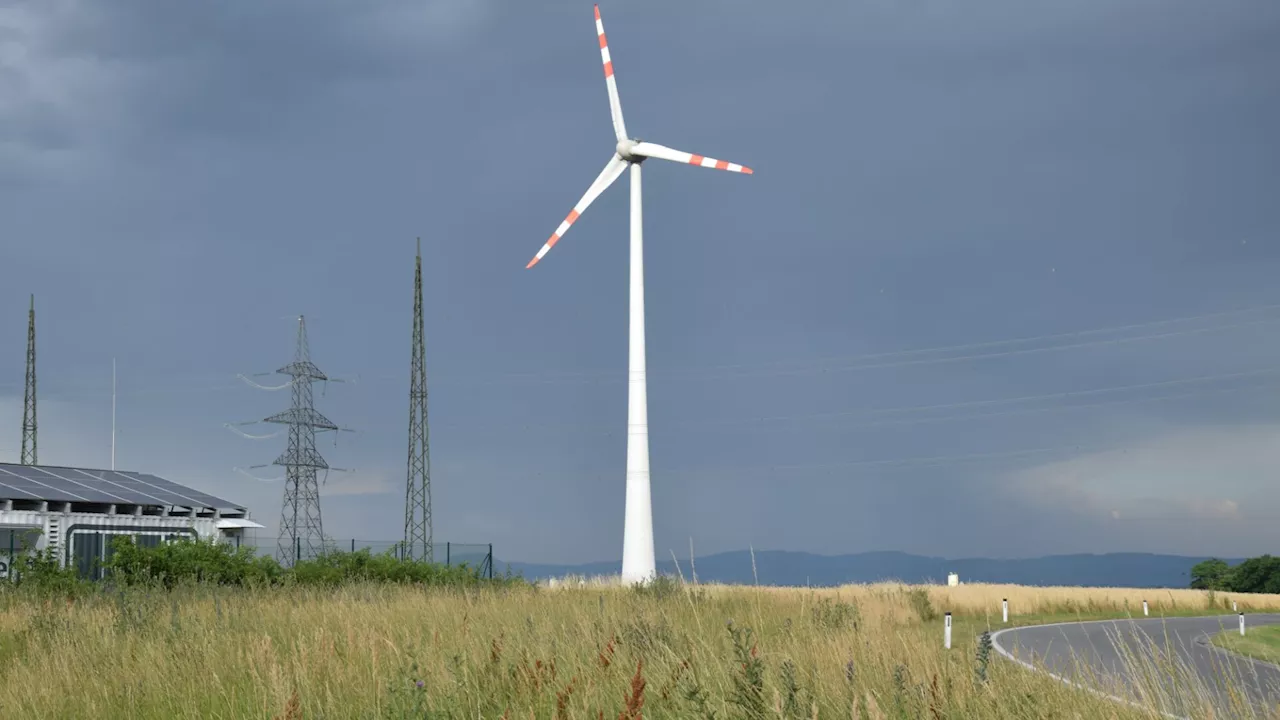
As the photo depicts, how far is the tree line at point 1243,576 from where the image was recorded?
276 ft

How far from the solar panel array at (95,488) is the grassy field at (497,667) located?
88.0 ft

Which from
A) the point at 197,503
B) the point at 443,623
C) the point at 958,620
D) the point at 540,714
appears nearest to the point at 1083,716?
the point at 540,714

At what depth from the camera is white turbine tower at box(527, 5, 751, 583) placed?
3019 centimetres

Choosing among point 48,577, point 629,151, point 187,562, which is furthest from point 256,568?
point 629,151

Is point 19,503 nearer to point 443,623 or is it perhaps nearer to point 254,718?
point 443,623

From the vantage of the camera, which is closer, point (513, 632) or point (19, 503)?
point (513, 632)

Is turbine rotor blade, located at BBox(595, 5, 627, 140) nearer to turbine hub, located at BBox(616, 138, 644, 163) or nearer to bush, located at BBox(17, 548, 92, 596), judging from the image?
turbine hub, located at BBox(616, 138, 644, 163)

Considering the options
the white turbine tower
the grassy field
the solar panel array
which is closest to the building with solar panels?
the solar panel array

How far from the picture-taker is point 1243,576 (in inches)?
3428

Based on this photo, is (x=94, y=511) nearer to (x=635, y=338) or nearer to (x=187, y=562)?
(x=187, y=562)

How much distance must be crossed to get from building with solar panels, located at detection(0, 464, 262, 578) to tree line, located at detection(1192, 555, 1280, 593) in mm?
72287

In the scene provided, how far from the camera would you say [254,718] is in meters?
8.09

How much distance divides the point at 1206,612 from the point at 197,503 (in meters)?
42.1

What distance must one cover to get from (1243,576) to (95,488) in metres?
82.3
